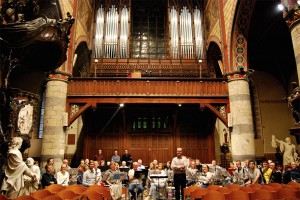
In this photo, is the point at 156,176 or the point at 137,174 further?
the point at 137,174

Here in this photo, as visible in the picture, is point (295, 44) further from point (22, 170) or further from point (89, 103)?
point (89, 103)

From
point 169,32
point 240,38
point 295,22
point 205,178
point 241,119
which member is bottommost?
point 205,178

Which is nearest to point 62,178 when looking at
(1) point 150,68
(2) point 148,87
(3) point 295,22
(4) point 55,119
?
(4) point 55,119

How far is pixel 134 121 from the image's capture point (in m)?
14.1

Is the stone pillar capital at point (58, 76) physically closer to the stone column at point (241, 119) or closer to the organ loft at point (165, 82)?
the organ loft at point (165, 82)

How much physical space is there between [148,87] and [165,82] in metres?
0.82

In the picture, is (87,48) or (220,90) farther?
(87,48)

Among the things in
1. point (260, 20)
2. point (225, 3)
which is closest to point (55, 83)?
point (225, 3)

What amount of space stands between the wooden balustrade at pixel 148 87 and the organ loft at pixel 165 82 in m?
0.05

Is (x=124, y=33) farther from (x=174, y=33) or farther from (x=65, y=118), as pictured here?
(x=65, y=118)

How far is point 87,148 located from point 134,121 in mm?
2955

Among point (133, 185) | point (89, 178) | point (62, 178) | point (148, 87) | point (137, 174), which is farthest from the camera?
point (148, 87)

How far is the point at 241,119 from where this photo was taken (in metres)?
A: 10.7

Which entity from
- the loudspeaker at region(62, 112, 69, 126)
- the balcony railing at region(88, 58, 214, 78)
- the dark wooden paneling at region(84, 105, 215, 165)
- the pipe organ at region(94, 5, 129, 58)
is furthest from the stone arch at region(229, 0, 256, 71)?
the loudspeaker at region(62, 112, 69, 126)
